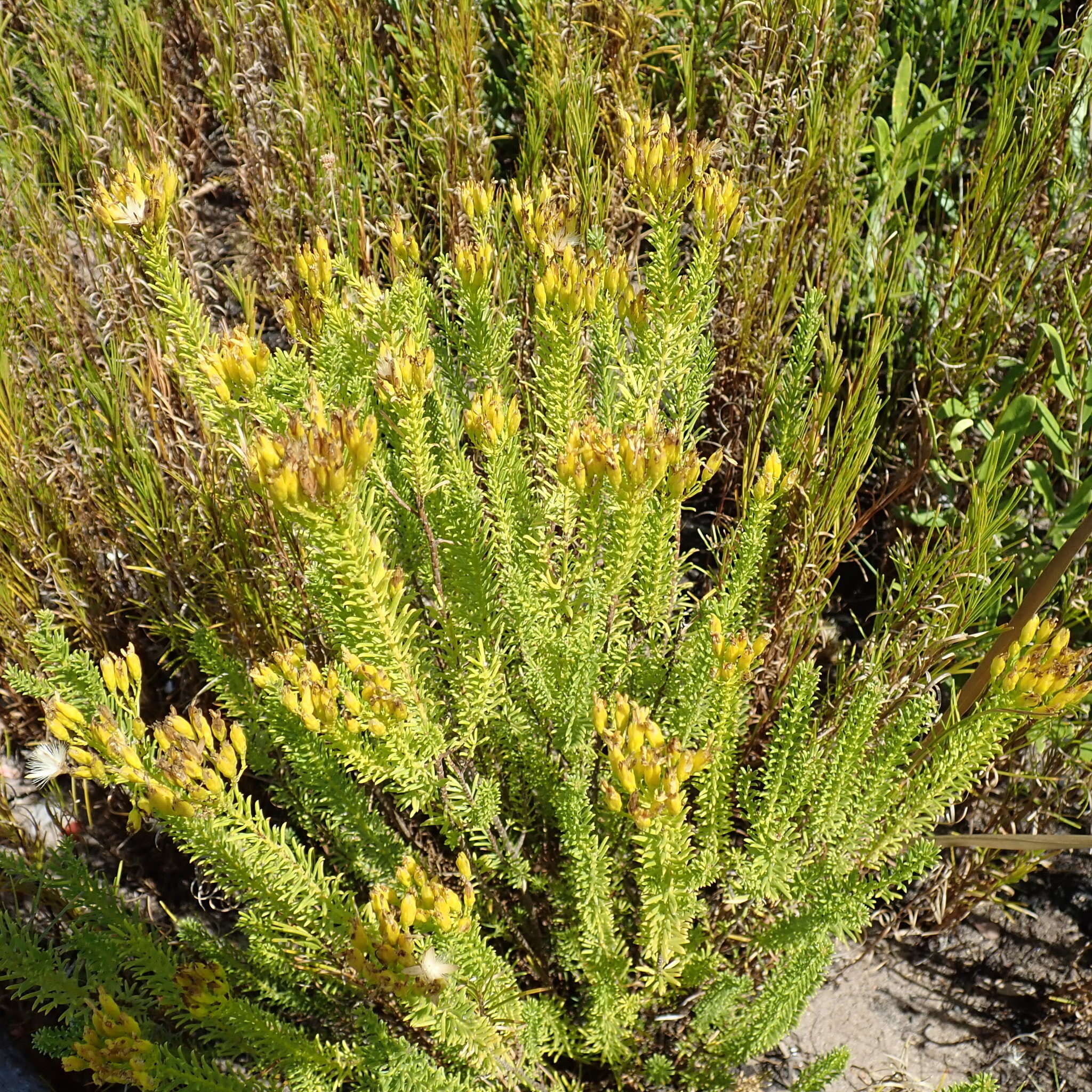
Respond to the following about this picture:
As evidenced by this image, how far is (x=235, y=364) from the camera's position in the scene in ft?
4.43

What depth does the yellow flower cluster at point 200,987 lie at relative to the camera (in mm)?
1391

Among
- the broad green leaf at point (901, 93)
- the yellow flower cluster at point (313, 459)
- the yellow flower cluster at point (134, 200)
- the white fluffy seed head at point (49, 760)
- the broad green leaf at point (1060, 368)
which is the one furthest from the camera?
the broad green leaf at point (901, 93)

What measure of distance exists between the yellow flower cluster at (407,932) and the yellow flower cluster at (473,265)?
86 centimetres

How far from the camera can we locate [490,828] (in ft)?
6.59

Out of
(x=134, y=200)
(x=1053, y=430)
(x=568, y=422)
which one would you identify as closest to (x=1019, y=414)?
(x=1053, y=430)

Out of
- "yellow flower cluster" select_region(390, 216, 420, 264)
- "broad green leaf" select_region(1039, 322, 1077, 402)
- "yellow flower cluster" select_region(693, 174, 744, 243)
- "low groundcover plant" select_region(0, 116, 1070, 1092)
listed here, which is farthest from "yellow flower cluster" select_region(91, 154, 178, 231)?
"broad green leaf" select_region(1039, 322, 1077, 402)

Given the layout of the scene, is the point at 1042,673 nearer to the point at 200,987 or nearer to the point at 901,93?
the point at 200,987

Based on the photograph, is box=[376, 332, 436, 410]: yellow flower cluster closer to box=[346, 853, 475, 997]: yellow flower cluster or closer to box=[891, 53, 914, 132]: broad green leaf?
box=[346, 853, 475, 997]: yellow flower cluster

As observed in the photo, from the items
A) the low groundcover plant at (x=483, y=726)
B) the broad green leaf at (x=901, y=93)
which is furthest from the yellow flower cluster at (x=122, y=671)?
the broad green leaf at (x=901, y=93)

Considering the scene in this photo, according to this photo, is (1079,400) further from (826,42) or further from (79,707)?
(79,707)

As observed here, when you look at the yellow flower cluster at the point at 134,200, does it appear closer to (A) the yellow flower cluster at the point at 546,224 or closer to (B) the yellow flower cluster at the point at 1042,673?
(A) the yellow flower cluster at the point at 546,224

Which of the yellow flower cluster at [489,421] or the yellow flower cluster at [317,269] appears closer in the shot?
the yellow flower cluster at [489,421]

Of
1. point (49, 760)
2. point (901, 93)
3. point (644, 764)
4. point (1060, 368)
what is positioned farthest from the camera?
point (901, 93)

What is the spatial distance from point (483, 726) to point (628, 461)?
851 millimetres
